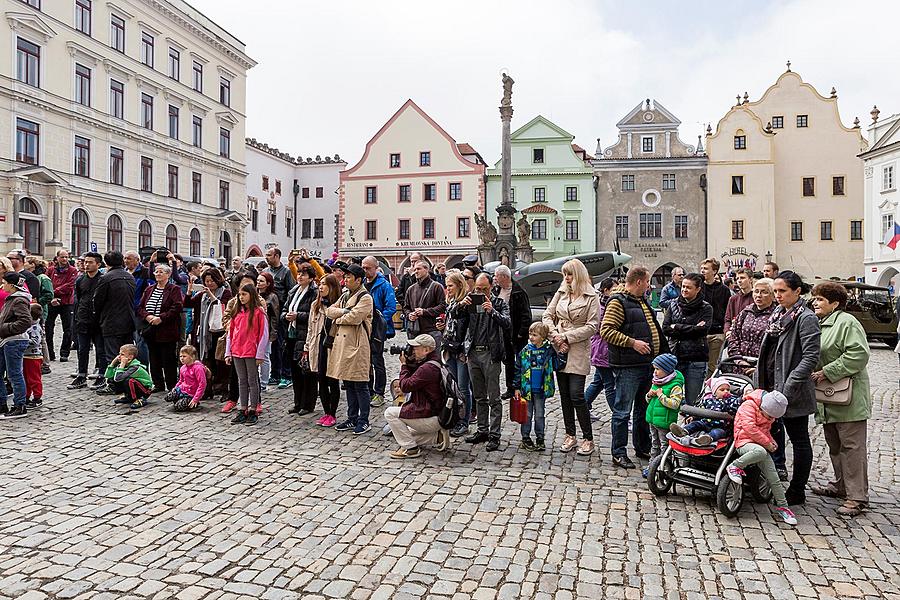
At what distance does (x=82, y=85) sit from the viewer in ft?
Result: 112

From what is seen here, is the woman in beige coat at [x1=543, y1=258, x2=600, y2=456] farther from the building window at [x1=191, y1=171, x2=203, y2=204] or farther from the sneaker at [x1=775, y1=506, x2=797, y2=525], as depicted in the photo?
the building window at [x1=191, y1=171, x2=203, y2=204]

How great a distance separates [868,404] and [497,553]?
3186 mm

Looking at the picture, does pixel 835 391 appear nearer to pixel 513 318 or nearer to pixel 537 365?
pixel 537 365

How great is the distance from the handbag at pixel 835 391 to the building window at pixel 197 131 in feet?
142

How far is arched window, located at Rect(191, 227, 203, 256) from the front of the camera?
42125mm

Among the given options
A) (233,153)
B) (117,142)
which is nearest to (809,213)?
(233,153)

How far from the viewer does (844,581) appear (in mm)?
3980

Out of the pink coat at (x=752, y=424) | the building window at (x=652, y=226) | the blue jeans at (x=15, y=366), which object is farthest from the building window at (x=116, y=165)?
the pink coat at (x=752, y=424)

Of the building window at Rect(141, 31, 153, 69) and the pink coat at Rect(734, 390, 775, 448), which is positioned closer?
the pink coat at Rect(734, 390, 775, 448)

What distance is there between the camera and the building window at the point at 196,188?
42.3m

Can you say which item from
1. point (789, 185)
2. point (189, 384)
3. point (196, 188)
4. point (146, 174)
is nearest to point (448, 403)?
point (189, 384)

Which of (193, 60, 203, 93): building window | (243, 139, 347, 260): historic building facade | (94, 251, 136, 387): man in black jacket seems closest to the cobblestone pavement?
(94, 251, 136, 387): man in black jacket

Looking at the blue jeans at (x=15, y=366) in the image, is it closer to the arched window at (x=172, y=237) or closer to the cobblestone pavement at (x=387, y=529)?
the cobblestone pavement at (x=387, y=529)

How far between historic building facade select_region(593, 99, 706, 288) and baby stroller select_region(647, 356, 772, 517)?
39.3 metres
